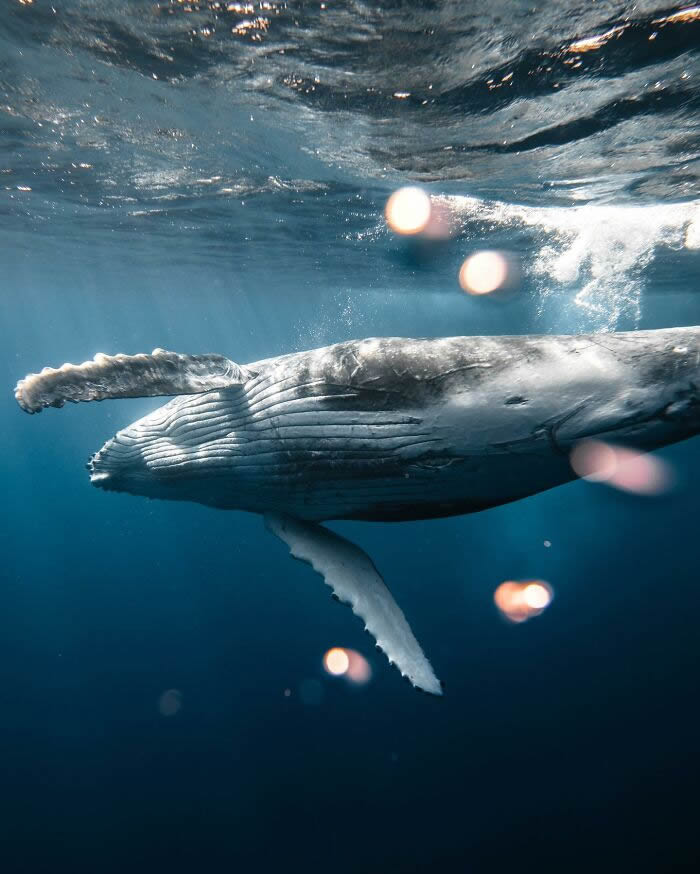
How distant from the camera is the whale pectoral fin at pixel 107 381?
13.0 feet

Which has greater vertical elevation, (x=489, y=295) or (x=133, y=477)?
(x=489, y=295)

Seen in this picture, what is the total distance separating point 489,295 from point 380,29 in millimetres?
31340

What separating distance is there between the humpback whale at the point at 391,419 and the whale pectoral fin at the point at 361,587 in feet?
0.04

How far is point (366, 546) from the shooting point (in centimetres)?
2816

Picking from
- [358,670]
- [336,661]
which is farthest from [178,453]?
[336,661]

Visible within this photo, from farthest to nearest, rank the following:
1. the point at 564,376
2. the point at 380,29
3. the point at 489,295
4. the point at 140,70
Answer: the point at 489,295 < the point at 140,70 < the point at 380,29 < the point at 564,376

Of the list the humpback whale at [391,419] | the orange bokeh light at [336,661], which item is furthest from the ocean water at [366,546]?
the humpback whale at [391,419]

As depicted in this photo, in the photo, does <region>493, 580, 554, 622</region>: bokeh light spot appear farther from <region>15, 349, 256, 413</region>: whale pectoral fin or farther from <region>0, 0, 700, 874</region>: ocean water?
<region>15, 349, 256, 413</region>: whale pectoral fin

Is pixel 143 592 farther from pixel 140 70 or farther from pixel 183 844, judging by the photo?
pixel 140 70

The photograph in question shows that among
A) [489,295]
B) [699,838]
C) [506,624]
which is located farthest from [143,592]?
[489,295]

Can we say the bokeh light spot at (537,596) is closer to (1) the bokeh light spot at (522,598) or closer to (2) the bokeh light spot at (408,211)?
(1) the bokeh light spot at (522,598)

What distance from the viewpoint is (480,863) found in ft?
40.0

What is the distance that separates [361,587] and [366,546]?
24354 millimetres

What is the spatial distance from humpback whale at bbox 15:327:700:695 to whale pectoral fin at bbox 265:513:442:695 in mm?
13
